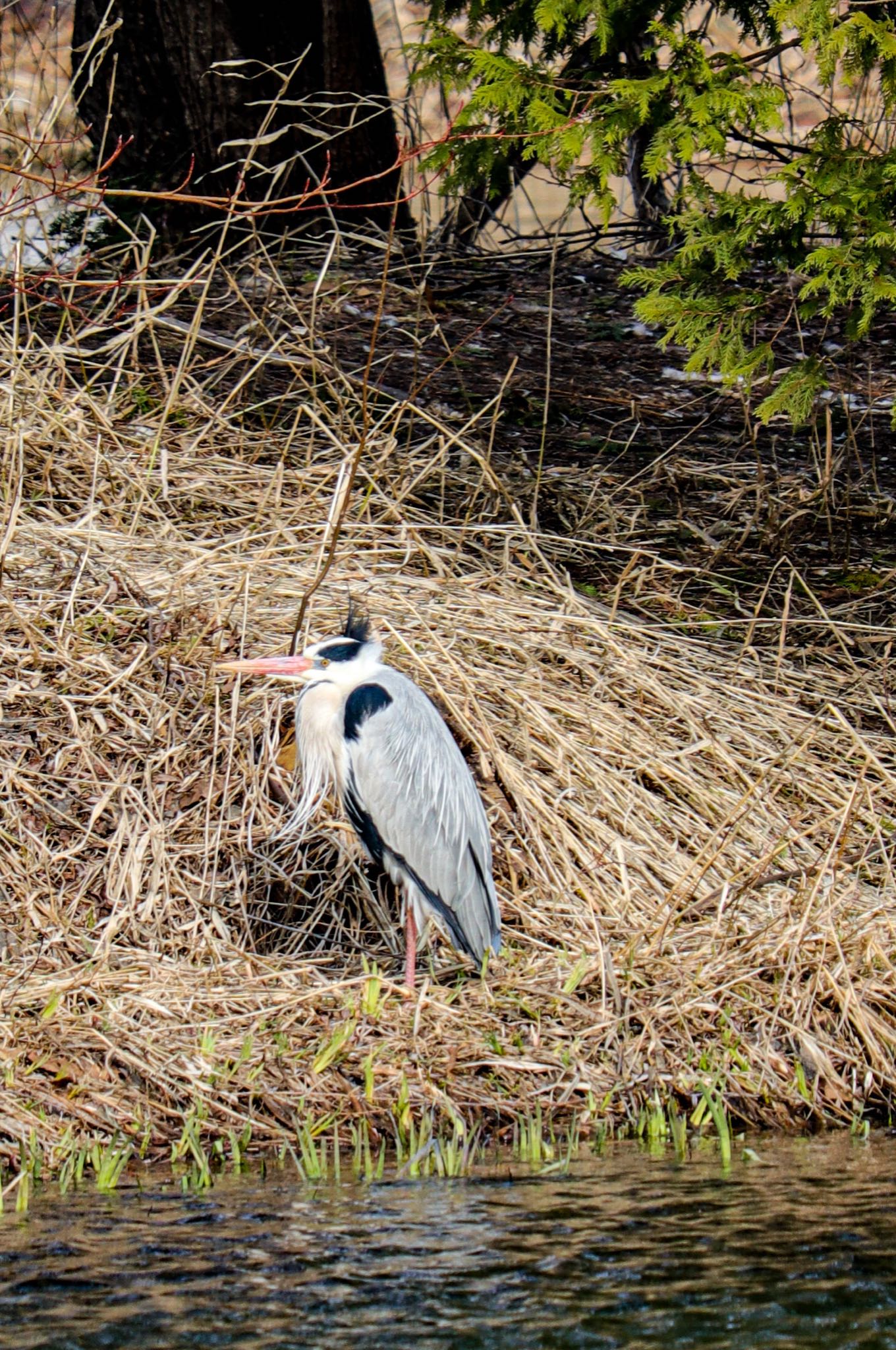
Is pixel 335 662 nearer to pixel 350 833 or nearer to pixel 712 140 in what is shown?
pixel 350 833

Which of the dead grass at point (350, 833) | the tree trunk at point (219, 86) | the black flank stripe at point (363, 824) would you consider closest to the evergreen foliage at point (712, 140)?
the dead grass at point (350, 833)

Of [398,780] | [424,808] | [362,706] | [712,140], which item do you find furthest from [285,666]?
[712,140]

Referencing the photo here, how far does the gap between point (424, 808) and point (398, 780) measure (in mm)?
117

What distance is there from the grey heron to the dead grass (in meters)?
0.23

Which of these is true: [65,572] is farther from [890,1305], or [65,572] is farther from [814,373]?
[890,1305]

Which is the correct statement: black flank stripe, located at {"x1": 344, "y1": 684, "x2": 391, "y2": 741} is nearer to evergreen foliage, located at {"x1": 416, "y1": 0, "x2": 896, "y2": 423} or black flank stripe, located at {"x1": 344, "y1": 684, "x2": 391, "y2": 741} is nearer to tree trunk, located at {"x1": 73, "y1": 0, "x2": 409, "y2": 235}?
evergreen foliage, located at {"x1": 416, "y1": 0, "x2": 896, "y2": 423}

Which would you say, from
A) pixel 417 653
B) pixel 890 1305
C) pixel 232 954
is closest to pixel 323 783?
pixel 232 954

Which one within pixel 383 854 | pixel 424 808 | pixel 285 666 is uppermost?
pixel 285 666

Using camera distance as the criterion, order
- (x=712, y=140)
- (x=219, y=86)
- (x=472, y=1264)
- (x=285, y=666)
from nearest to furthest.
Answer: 1. (x=472, y=1264)
2. (x=285, y=666)
3. (x=712, y=140)
4. (x=219, y=86)

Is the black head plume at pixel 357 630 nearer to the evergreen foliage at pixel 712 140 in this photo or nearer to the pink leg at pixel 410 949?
the pink leg at pixel 410 949

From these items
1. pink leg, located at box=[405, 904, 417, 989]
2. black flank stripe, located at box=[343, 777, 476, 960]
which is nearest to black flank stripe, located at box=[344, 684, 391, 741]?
black flank stripe, located at box=[343, 777, 476, 960]

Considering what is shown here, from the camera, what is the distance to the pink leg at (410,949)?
4.59m

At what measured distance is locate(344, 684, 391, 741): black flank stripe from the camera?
4711 mm

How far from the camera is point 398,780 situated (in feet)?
15.6
